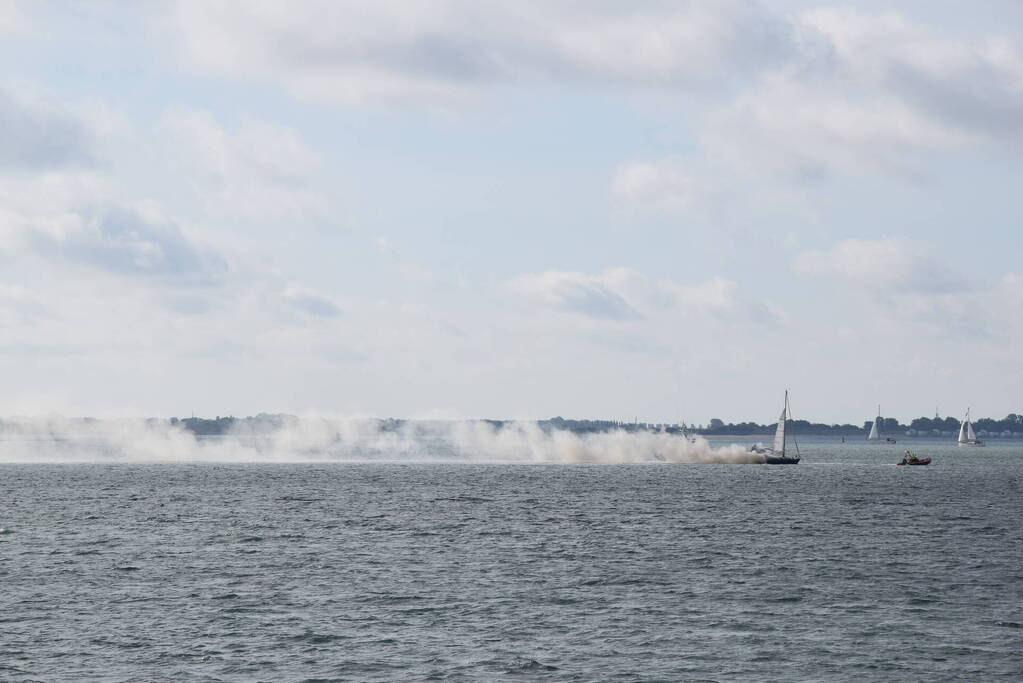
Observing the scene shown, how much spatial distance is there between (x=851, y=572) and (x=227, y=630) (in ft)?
140

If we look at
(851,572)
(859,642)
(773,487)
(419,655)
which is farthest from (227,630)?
(773,487)

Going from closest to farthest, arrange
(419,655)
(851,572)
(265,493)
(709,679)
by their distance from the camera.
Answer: (709,679) < (419,655) < (851,572) < (265,493)

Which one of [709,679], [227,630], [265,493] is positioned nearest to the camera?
[709,679]

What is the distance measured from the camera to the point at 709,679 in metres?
47.3

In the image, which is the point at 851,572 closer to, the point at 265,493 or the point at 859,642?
the point at 859,642

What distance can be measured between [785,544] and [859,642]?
137 feet

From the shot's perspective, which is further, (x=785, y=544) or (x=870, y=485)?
(x=870, y=485)

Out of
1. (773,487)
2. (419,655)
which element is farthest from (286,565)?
(773,487)

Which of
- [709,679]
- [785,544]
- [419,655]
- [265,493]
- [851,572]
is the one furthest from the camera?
[265,493]

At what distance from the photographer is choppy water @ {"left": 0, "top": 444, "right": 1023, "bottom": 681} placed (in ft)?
165

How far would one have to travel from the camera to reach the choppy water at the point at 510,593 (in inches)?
1980

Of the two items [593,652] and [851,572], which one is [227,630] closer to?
[593,652]

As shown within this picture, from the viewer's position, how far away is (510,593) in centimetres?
6888

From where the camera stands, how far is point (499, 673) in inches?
1900
